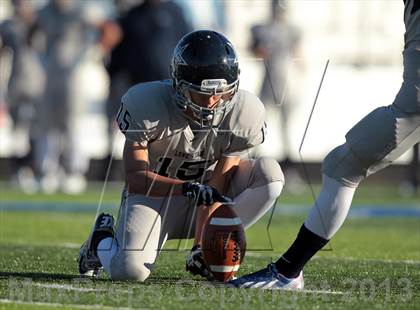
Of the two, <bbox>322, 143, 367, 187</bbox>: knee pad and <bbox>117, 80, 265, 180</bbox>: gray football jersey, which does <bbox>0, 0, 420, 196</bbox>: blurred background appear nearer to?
<bbox>117, 80, 265, 180</bbox>: gray football jersey

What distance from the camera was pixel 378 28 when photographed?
15.0m

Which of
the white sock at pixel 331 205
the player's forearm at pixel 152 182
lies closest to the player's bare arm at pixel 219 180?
the player's forearm at pixel 152 182

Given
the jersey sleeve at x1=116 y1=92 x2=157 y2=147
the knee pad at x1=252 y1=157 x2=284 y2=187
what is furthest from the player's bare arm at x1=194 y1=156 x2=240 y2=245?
the jersey sleeve at x1=116 y1=92 x2=157 y2=147

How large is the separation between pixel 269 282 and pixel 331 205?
392 mm

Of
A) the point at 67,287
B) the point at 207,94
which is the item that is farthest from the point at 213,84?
the point at 67,287

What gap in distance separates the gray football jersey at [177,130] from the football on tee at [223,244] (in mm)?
426

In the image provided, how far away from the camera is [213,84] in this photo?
4441mm

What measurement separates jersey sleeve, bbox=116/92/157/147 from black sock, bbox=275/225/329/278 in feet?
2.52

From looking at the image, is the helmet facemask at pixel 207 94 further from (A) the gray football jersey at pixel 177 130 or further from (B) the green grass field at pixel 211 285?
(B) the green grass field at pixel 211 285

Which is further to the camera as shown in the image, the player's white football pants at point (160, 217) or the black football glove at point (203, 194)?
the player's white football pants at point (160, 217)

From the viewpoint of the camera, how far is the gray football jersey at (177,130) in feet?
15.0

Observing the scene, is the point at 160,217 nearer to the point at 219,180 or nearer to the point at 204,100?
the point at 219,180

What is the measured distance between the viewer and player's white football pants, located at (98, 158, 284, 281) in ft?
14.8

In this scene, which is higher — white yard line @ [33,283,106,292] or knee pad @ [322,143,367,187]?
knee pad @ [322,143,367,187]
